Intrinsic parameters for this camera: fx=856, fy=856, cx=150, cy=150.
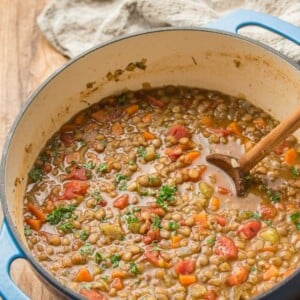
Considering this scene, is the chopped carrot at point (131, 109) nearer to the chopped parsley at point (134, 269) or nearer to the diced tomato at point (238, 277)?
the chopped parsley at point (134, 269)

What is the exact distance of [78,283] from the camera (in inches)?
122

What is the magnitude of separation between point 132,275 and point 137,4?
56.6 inches

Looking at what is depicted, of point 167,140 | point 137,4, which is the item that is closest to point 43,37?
point 137,4

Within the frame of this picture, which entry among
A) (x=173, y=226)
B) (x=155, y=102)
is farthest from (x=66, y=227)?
(x=155, y=102)

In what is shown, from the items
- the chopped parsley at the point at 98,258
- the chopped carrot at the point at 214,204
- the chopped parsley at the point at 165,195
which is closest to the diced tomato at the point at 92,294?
the chopped parsley at the point at 98,258

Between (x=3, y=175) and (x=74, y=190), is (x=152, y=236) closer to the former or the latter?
(x=74, y=190)

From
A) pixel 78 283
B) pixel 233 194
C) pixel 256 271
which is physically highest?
pixel 233 194

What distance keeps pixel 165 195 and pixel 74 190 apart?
0.36m

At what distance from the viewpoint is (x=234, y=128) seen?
3529 mm

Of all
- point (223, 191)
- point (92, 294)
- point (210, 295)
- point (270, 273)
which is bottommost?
point (92, 294)

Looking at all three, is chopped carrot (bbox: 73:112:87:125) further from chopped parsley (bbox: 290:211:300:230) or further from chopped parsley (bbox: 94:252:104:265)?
chopped parsley (bbox: 290:211:300:230)

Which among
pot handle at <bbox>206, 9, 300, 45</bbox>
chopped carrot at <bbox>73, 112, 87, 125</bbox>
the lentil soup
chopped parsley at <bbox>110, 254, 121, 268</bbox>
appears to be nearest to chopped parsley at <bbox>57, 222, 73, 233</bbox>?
the lentil soup

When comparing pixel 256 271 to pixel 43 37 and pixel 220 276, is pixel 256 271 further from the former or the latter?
pixel 43 37

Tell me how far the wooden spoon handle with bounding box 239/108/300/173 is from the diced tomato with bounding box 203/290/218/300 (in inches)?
20.9
